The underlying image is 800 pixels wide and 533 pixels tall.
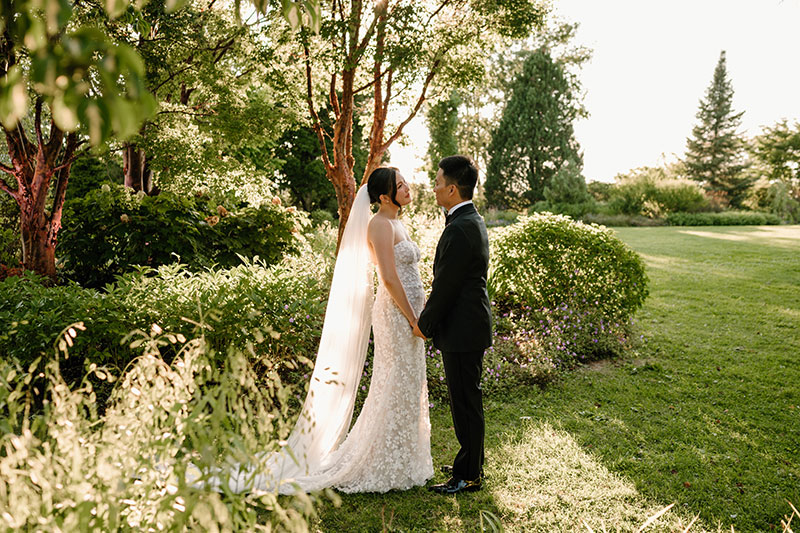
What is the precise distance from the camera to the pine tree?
44156 mm

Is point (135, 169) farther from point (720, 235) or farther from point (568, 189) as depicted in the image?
point (568, 189)

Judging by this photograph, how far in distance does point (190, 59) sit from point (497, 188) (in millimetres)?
30647

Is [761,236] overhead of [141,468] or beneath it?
overhead

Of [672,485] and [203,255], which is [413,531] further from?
[203,255]

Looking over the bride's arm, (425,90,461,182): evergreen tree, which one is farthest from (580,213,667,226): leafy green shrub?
the bride's arm

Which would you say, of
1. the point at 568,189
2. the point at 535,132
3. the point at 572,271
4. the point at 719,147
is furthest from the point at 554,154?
the point at 572,271

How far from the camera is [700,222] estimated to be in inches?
1051

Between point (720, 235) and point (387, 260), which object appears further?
point (720, 235)

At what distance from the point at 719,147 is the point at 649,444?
49.9 m

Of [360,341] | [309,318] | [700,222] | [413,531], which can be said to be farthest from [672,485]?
[700,222]

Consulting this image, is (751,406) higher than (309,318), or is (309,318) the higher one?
(309,318)

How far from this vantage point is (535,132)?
35.9 m

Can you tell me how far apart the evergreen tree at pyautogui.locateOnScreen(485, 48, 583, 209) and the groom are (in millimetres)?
33487

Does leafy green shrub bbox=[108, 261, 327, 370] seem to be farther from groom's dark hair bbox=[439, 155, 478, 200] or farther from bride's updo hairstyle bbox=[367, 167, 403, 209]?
groom's dark hair bbox=[439, 155, 478, 200]
